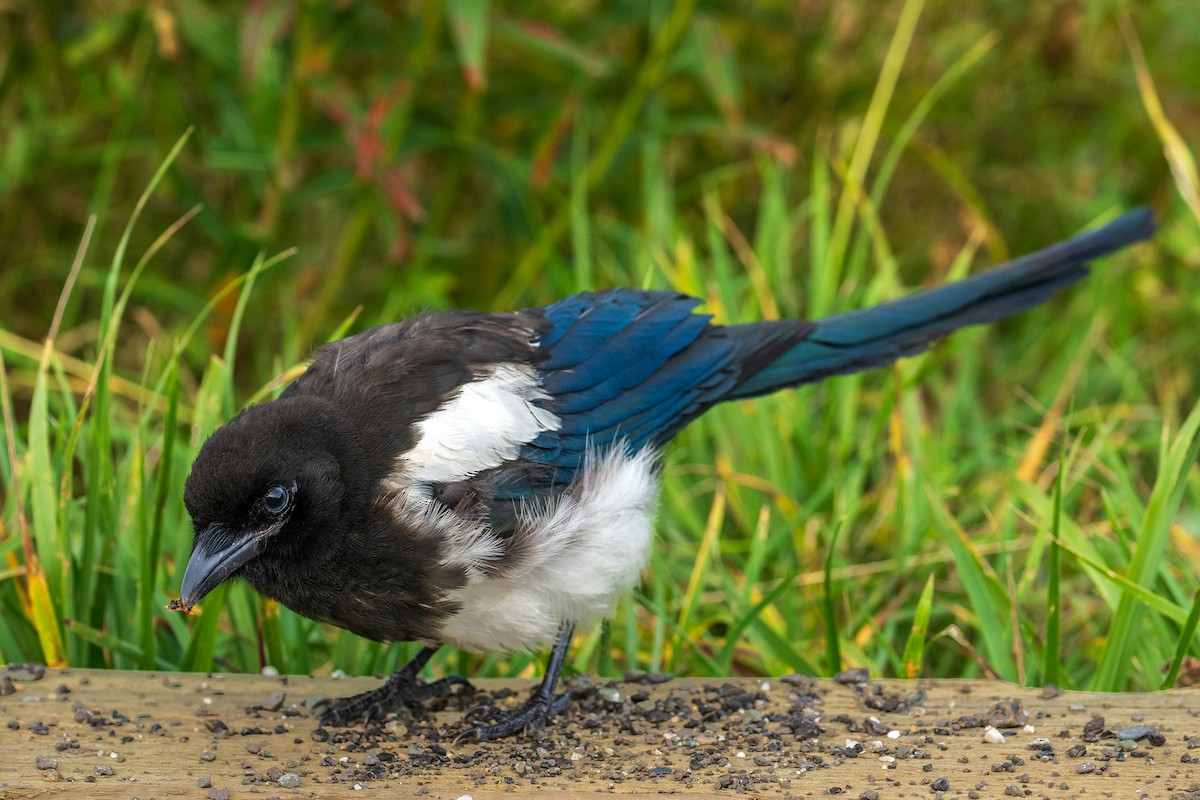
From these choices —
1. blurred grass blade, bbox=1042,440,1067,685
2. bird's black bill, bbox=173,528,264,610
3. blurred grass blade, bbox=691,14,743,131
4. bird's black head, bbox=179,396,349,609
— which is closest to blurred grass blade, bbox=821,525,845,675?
blurred grass blade, bbox=1042,440,1067,685

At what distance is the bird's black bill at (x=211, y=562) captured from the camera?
215 cm

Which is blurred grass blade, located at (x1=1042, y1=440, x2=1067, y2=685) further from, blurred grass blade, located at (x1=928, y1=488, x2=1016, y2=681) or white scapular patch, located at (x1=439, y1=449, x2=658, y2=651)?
white scapular patch, located at (x1=439, y1=449, x2=658, y2=651)

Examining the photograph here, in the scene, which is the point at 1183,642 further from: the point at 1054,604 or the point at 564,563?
the point at 564,563

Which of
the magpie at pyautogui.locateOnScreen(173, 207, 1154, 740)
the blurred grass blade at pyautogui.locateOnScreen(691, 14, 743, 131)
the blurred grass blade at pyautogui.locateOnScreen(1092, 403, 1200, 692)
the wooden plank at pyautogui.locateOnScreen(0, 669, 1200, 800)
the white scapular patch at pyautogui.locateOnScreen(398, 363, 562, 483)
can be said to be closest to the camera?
the wooden plank at pyautogui.locateOnScreen(0, 669, 1200, 800)

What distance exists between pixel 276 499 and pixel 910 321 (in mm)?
1482

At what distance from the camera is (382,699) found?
2.49 m

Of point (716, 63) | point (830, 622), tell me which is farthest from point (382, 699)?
point (716, 63)

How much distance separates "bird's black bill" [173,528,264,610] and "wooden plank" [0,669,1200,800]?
0.28 m

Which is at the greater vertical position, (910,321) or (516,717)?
(910,321)

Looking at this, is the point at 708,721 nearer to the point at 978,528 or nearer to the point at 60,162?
the point at 978,528

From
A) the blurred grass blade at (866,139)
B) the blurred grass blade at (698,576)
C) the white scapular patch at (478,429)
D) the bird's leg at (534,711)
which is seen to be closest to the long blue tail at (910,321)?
the blurred grass blade at (698,576)

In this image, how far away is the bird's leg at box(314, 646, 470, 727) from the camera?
8.00ft

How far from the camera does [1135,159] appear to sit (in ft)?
16.6

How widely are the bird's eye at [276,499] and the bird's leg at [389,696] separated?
0.44 metres
